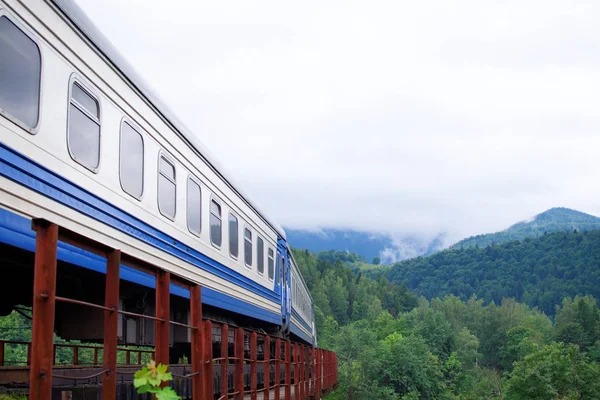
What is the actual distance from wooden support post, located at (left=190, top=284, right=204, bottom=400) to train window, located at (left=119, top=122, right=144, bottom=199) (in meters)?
2.36

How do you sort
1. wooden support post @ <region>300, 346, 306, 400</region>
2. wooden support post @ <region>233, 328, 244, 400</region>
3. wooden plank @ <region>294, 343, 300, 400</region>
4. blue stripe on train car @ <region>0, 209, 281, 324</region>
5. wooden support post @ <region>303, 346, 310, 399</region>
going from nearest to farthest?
blue stripe on train car @ <region>0, 209, 281, 324</region>
wooden support post @ <region>233, 328, 244, 400</region>
wooden plank @ <region>294, 343, 300, 400</region>
wooden support post @ <region>300, 346, 306, 400</region>
wooden support post @ <region>303, 346, 310, 399</region>

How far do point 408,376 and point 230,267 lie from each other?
119 feet

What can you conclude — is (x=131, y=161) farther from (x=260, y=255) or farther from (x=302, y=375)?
(x=260, y=255)

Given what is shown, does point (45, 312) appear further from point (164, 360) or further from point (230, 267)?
point (230, 267)

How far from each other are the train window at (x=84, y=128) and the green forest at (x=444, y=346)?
23.9m

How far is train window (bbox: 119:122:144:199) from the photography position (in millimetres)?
8250

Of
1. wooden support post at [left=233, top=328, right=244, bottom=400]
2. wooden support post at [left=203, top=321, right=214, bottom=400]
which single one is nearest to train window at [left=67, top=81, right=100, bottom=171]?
wooden support post at [left=203, top=321, right=214, bottom=400]

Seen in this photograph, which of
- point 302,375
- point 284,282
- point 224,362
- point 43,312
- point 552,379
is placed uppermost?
point 284,282

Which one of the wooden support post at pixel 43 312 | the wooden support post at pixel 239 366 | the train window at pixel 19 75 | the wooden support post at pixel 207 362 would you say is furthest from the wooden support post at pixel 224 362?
the wooden support post at pixel 43 312

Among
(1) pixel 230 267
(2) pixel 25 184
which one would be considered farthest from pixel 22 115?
(1) pixel 230 267

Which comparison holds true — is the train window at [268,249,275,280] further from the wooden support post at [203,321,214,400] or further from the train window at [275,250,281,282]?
the wooden support post at [203,321,214,400]

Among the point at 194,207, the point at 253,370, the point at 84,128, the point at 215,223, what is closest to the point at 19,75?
the point at 84,128

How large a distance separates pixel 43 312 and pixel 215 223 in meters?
8.34

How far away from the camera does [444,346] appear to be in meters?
80.8
